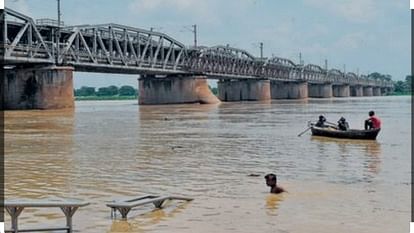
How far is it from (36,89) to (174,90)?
4954 centimetres

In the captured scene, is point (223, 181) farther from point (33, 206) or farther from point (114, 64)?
point (114, 64)

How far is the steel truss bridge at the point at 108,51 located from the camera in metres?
79.9

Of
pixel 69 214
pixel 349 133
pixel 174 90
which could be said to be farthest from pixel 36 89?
pixel 69 214

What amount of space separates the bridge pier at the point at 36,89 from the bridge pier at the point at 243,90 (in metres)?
82.8

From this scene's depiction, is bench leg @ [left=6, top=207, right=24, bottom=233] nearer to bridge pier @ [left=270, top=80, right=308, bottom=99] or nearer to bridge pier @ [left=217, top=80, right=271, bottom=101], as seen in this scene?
bridge pier @ [left=217, top=80, right=271, bottom=101]

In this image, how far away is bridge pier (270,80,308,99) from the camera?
19357 centimetres

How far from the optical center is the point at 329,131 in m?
31.9

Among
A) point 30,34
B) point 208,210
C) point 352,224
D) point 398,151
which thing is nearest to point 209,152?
point 398,151

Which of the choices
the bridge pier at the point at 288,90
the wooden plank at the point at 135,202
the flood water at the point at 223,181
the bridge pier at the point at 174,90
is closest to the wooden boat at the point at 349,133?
the flood water at the point at 223,181

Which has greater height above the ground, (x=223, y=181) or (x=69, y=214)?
(x=69, y=214)

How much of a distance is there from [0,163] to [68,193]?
7351mm

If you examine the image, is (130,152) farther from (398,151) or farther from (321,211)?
(321,211)

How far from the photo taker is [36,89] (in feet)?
Result: 265

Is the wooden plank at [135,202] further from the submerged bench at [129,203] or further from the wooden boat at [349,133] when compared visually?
the wooden boat at [349,133]
